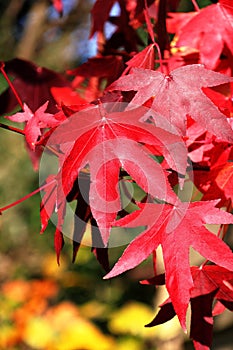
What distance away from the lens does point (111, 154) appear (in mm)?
568

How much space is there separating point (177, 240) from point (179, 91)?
6.4 inches

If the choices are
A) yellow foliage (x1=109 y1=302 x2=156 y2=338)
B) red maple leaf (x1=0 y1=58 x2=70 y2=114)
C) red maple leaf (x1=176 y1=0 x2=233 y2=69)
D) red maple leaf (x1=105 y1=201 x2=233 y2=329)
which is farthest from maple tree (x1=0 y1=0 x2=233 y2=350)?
yellow foliage (x1=109 y1=302 x2=156 y2=338)

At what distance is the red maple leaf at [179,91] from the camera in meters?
0.55

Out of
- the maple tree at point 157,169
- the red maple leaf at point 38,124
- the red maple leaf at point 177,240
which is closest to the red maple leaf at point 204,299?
the maple tree at point 157,169

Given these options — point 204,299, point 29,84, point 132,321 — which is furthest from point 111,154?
point 132,321

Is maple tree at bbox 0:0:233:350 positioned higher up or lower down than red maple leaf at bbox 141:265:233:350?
higher up

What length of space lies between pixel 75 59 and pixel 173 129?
13.5 feet

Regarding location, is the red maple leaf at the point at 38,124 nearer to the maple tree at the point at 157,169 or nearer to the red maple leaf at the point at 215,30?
the maple tree at the point at 157,169

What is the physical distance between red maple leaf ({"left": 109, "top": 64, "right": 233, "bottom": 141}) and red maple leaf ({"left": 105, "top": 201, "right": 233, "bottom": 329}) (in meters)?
0.09

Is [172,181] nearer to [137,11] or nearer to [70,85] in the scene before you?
[137,11]

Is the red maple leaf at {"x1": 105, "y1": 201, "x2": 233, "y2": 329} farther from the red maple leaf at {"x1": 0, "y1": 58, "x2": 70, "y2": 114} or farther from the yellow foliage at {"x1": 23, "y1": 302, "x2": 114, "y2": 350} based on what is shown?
the yellow foliage at {"x1": 23, "y1": 302, "x2": 114, "y2": 350}

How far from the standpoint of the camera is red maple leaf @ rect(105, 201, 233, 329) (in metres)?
0.54

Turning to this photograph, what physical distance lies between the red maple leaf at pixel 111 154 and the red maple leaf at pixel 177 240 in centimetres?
4

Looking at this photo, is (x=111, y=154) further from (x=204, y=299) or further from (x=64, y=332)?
(x=64, y=332)
